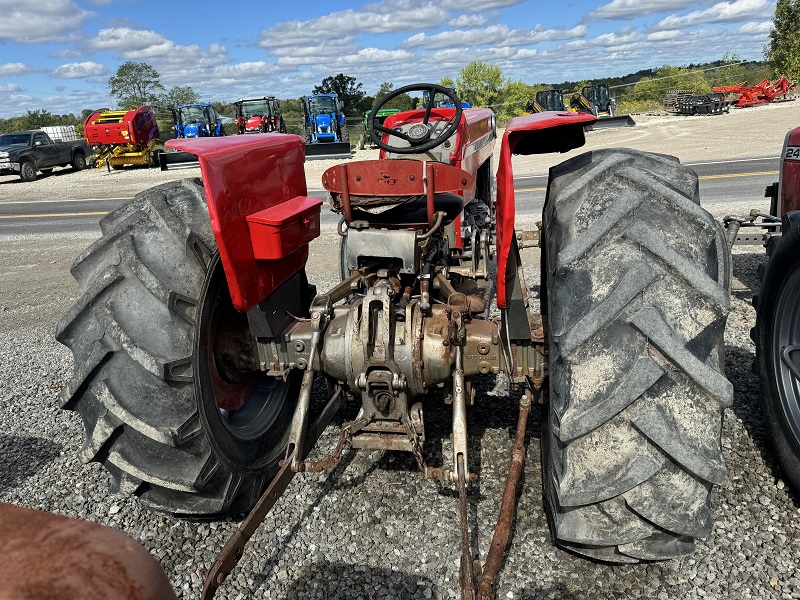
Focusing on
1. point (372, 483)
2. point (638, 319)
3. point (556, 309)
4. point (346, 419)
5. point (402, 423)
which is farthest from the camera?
point (346, 419)

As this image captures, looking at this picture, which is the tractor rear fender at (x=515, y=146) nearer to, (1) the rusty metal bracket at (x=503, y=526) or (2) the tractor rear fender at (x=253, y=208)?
(1) the rusty metal bracket at (x=503, y=526)

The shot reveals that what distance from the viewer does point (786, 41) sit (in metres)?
35.1

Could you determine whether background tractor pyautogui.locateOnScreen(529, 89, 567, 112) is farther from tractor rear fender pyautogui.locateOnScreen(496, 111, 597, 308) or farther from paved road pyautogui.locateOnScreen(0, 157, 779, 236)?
tractor rear fender pyautogui.locateOnScreen(496, 111, 597, 308)

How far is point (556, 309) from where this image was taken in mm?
2158

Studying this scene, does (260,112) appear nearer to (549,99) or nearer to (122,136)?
(122,136)

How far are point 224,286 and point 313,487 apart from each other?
1.04 metres

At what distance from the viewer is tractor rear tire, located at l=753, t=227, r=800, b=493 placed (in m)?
2.81

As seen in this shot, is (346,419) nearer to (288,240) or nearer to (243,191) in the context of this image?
(288,240)

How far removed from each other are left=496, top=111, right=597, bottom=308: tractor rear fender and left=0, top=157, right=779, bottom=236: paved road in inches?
289

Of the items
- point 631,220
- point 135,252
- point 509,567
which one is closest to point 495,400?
point 509,567

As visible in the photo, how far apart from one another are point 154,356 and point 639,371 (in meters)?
1.68

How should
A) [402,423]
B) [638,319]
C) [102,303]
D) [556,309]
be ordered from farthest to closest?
[402,423]
[102,303]
[556,309]
[638,319]

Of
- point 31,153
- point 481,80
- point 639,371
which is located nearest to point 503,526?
point 639,371

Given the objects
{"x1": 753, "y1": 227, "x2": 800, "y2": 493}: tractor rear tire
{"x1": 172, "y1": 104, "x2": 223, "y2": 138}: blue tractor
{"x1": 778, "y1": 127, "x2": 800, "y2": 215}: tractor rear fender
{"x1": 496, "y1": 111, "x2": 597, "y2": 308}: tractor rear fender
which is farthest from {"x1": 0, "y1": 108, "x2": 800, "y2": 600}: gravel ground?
{"x1": 172, "y1": 104, "x2": 223, "y2": 138}: blue tractor
